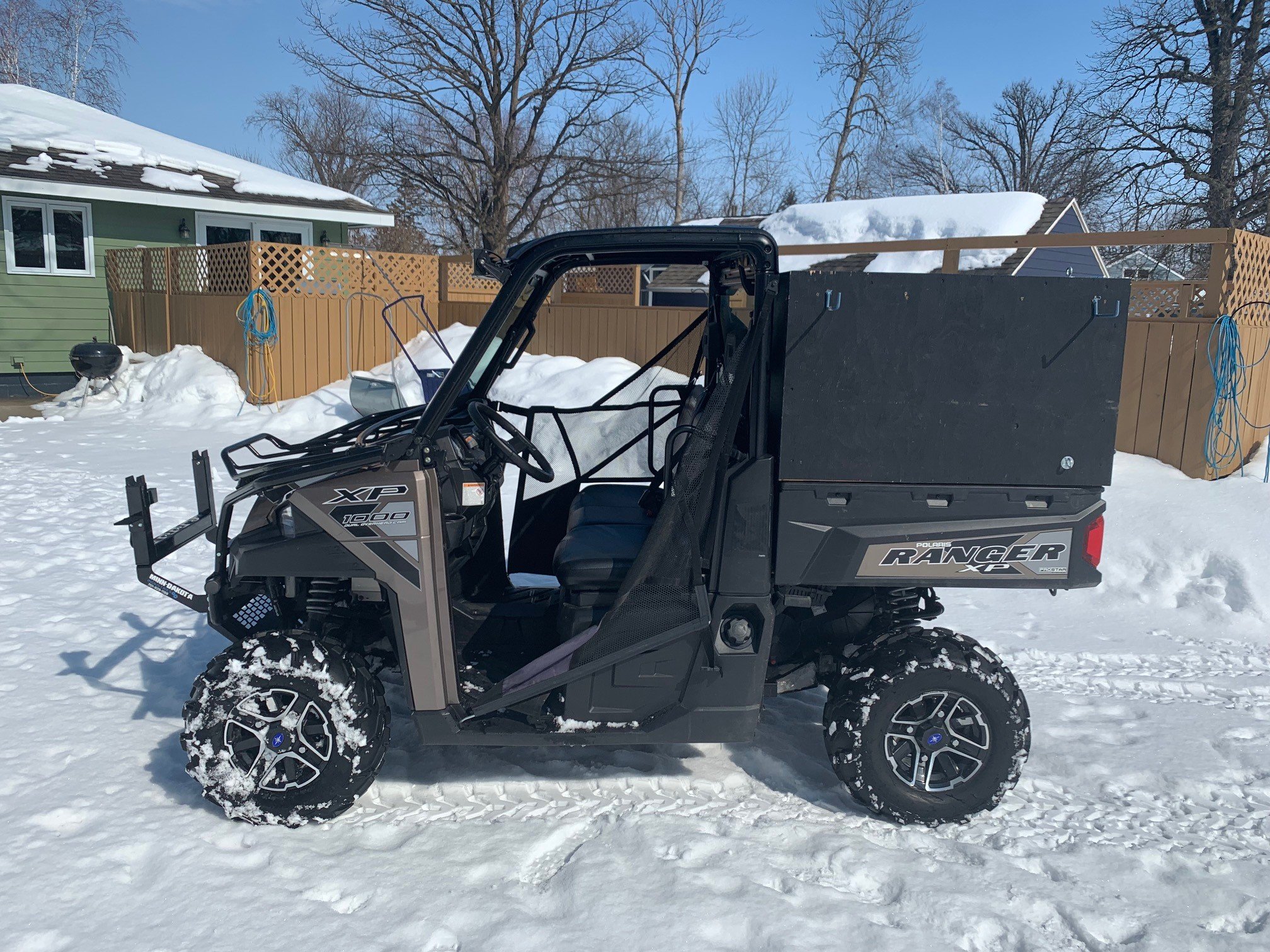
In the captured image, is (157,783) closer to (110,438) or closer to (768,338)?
(768,338)

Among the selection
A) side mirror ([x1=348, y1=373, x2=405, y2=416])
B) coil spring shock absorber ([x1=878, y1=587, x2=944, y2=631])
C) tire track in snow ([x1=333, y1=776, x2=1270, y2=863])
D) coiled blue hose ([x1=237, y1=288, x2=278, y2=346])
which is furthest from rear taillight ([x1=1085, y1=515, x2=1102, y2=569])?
coiled blue hose ([x1=237, y1=288, x2=278, y2=346])

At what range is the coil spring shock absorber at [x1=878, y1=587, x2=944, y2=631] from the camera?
338 centimetres

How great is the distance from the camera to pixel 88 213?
14742mm

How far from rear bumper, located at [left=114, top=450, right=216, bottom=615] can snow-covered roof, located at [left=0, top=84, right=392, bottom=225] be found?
1281 centimetres

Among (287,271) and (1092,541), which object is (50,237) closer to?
(287,271)

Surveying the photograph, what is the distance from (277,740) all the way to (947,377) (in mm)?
2336

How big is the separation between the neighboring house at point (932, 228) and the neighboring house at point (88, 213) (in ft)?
24.3

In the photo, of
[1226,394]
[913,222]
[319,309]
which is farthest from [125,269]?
[1226,394]

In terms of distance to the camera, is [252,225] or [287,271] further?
[252,225]

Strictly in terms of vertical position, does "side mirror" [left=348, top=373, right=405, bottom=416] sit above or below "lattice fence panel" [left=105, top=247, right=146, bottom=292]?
below

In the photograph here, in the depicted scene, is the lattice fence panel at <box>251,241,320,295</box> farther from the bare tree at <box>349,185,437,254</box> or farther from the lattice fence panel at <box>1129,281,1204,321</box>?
the bare tree at <box>349,185,437,254</box>

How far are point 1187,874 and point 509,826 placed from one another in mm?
2045

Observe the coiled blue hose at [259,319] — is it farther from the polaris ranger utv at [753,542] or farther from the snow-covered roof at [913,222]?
the polaris ranger utv at [753,542]

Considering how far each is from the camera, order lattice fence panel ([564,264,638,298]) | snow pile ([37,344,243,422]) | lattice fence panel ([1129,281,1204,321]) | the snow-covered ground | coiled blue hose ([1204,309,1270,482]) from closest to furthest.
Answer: the snow-covered ground, coiled blue hose ([1204,309,1270,482]), lattice fence panel ([1129,281,1204,321]), snow pile ([37,344,243,422]), lattice fence panel ([564,264,638,298])
